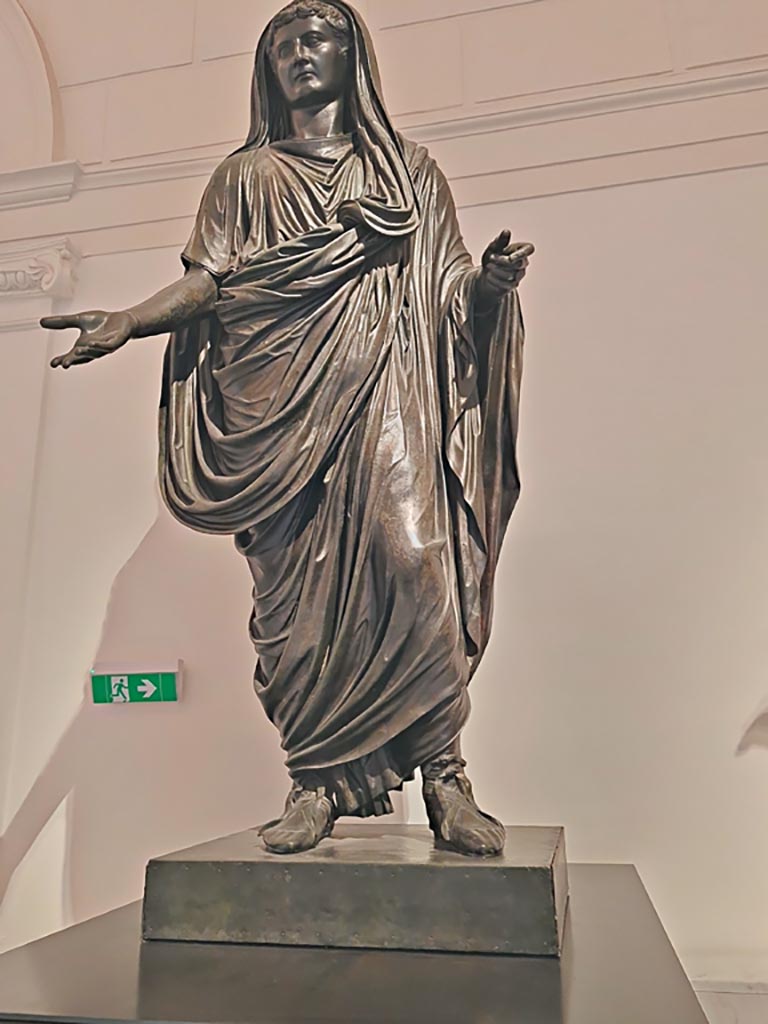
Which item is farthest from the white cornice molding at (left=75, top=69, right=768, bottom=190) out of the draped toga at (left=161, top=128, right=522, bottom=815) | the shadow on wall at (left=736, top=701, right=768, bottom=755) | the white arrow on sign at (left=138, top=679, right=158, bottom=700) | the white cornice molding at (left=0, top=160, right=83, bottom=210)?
the shadow on wall at (left=736, top=701, right=768, bottom=755)

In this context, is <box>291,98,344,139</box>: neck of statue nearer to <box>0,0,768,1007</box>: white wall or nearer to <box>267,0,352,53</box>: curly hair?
<box>267,0,352,53</box>: curly hair

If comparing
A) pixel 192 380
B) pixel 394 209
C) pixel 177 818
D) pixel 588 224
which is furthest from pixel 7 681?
pixel 588 224

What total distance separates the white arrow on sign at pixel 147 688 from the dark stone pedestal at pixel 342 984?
1525 mm

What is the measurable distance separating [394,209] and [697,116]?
207 centimetres

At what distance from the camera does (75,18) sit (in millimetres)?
4000

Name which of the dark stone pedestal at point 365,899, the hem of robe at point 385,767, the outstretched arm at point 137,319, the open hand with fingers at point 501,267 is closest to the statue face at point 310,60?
the outstretched arm at point 137,319

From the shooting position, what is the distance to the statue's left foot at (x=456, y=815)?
1.40m

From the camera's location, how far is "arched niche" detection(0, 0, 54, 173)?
380cm

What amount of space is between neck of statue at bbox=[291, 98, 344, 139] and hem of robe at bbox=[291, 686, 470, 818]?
1.26 meters

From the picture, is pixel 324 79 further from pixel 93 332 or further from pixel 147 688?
pixel 147 688

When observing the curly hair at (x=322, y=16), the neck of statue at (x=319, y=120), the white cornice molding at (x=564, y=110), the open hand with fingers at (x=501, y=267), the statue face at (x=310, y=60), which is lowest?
the open hand with fingers at (x=501, y=267)

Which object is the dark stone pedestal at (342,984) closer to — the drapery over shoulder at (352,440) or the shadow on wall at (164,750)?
the drapery over shoulder at (352,440)

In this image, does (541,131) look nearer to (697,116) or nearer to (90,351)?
(697,116)

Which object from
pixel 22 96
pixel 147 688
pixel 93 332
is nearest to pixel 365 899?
pixel 93 332
